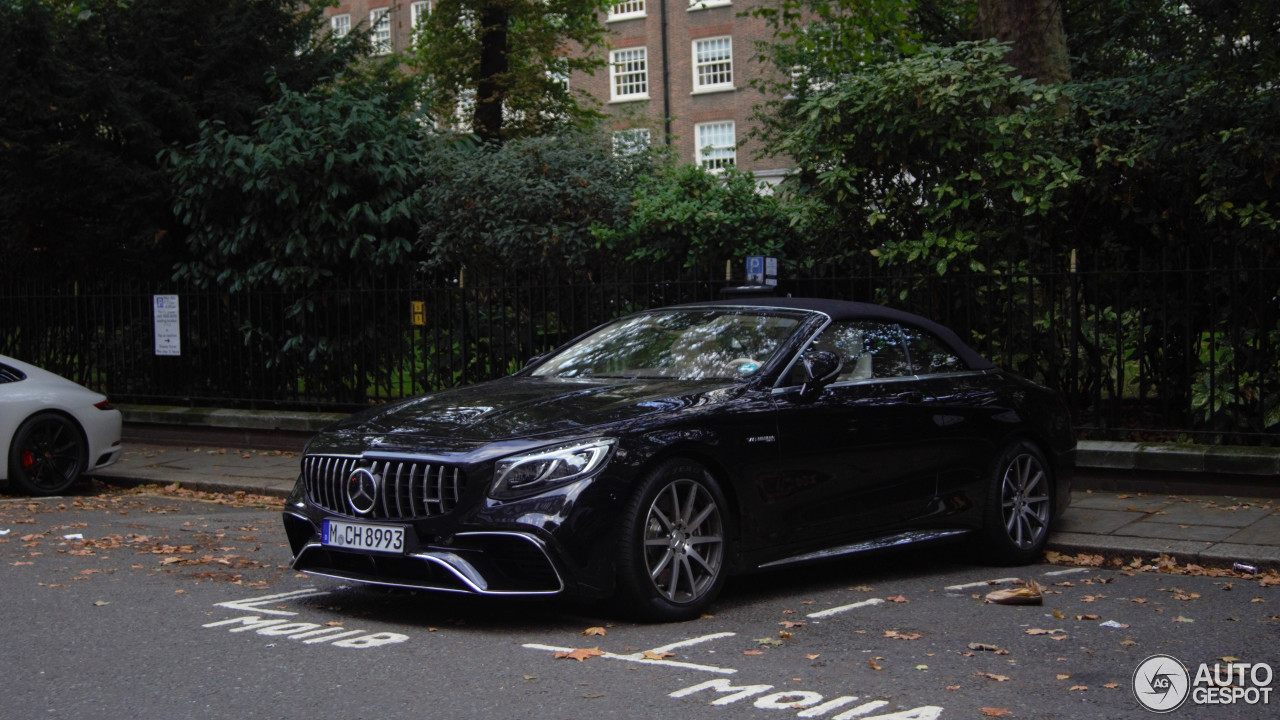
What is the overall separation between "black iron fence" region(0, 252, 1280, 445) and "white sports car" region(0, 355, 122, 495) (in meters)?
2.79

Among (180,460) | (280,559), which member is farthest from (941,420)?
(180,460)

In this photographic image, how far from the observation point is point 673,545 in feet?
20.3

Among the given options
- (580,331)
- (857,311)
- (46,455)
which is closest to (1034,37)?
(580,331)

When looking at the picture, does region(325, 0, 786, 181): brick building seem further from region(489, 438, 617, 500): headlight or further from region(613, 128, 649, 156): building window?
region(489, 438, 617, 500): headlight

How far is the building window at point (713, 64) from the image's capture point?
45500 millimetres

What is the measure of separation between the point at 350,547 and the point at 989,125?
695 cm

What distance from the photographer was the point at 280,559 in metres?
8.27

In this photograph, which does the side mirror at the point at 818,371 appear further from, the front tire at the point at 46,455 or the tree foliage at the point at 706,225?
the front tire at the point at 46,455

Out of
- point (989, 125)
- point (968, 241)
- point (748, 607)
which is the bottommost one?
point (748, 607)

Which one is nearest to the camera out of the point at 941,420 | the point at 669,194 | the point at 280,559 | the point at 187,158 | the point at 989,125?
the point at 941,420

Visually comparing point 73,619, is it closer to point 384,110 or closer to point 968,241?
point 968,241

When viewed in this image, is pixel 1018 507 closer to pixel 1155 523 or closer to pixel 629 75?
pixel 1155 523

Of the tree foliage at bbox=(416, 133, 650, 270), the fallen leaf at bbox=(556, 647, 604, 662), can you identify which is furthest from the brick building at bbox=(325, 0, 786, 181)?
the fallen leaf at bbox=(556, 647, 604, 662)

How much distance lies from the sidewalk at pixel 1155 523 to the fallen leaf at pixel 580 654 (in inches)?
146
